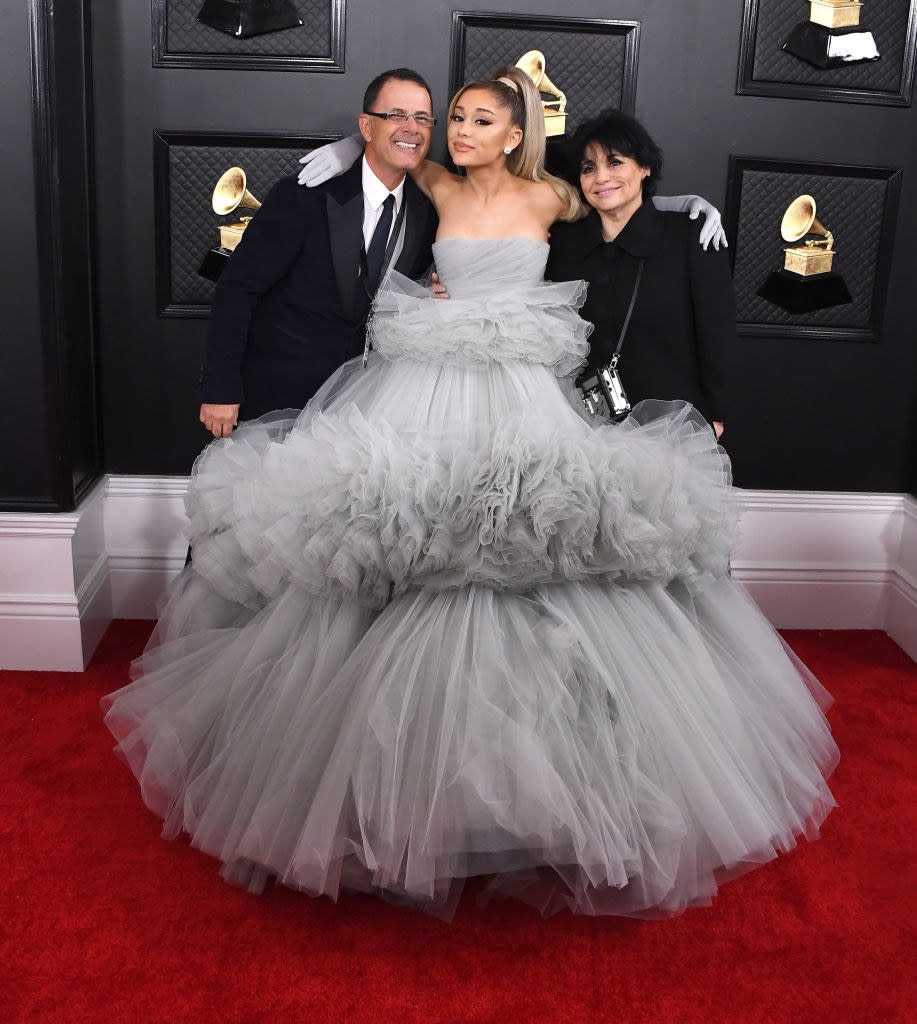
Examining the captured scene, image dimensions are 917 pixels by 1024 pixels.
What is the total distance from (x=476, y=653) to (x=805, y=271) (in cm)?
206

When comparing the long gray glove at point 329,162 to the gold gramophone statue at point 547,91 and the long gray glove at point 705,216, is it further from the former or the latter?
the long gray glove at point 705,216

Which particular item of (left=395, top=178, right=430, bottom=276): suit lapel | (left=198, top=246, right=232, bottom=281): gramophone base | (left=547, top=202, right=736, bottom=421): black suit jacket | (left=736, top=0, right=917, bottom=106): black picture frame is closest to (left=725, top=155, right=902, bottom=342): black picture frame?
(left=736, top=0, right=917, bottom=106): black picture frame

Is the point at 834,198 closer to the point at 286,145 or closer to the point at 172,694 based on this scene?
the point at 286,145

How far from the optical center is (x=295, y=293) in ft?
10.0

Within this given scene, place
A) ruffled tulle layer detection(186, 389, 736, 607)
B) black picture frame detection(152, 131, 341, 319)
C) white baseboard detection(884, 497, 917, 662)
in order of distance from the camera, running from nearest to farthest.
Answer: ruffled tulle layer detection(186, 389, 736, 607), black picture frame detection(152, 131, 341, 319), white baseboard detection(884, 497, 917, 662)

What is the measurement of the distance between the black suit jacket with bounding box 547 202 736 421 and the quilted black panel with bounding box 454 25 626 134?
0.70 m

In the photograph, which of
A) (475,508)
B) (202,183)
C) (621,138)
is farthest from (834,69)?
(475,508)

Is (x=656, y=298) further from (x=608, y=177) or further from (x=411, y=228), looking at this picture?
(x=411, y=228)

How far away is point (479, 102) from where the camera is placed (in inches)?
108

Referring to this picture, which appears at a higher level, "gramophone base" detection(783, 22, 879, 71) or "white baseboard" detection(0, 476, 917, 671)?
"gramophone base" detection(783, 22, 879, 71)

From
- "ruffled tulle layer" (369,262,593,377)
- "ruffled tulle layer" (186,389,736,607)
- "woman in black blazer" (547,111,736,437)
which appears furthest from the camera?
"woman in black blazer" (547,111,736,437)

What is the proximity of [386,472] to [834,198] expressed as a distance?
209cm

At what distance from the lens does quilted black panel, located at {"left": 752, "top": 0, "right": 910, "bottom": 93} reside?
3412mm

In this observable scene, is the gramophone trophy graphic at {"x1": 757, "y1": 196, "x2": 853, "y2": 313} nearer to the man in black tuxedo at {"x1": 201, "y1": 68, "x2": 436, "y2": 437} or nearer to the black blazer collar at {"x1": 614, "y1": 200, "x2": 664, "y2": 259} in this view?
the black blazer collar at {"x1": 614, "y1": 200, "x2": 664, "y2": 259}
